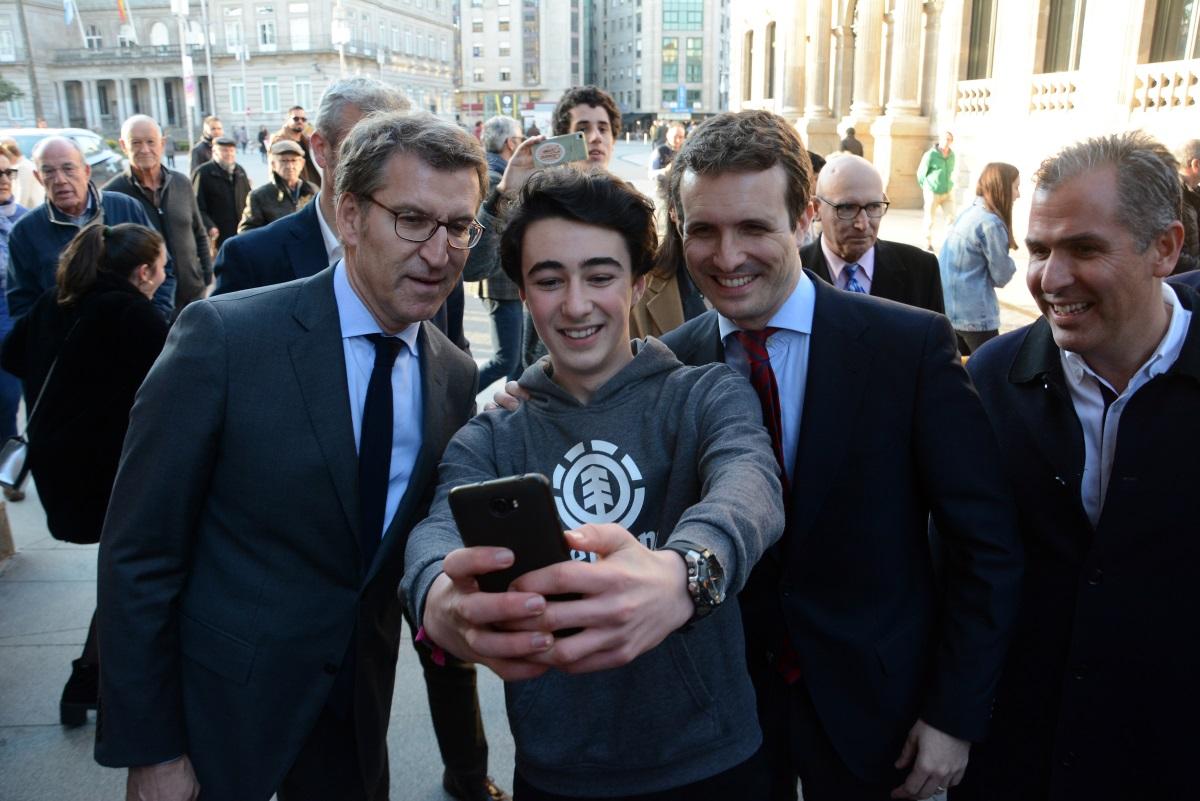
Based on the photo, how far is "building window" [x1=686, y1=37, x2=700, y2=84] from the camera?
11025 centimetres

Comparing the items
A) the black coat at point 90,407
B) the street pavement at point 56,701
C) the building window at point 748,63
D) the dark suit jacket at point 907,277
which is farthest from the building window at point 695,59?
the black coat at point 90,407

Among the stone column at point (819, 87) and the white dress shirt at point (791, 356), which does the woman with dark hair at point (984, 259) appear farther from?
the stone column at point (819, 87)

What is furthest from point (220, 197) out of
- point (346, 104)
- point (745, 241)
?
point (745, 241)

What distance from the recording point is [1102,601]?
1.92 meters

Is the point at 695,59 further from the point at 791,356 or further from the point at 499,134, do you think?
the point at 791,356

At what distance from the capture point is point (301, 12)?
224ft

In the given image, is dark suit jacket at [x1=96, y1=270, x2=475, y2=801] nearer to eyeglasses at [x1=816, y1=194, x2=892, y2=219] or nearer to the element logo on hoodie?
the element logo on hoodie

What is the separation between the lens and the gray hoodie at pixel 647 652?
1638 millimetres

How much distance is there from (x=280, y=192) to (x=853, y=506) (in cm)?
537

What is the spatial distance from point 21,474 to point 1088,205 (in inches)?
156

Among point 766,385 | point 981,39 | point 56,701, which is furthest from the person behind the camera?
point 981,39

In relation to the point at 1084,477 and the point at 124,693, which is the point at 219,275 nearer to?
the point at 124,693

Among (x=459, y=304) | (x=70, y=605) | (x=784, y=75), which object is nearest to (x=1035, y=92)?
(x=784, y=75)

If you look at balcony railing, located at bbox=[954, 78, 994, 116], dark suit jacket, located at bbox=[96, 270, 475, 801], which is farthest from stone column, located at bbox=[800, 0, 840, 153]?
dark suit jacket, located at bbox=[96, 270, 475, 801]
